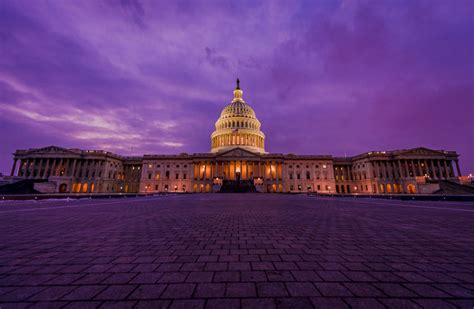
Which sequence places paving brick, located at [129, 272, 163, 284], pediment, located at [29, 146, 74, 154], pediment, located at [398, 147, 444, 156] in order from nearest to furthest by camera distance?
paving brick, located at [129, 272, 163, 284] < pediment, located at [398, 147, 444, 156] < pediment, located at [29, 146, 74, 154]

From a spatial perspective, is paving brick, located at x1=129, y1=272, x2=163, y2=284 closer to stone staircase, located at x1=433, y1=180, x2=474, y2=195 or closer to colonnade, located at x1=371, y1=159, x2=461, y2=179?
stone staircase, located at x1=433, y1=180, x2=474, y2=195

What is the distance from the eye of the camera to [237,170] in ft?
225

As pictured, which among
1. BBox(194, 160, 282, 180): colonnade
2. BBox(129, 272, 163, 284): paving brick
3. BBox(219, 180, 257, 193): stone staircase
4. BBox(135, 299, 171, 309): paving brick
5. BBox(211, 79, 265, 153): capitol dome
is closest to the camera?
BBox(135, 299, 171, 309): paving brick


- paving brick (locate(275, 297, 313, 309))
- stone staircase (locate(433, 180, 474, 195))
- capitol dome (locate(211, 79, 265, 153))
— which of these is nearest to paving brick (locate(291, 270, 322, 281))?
paving brick (locate(275, 297, 313, 309))

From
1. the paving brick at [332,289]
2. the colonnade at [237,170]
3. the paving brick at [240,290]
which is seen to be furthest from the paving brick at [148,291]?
the colonnade at [237,170]

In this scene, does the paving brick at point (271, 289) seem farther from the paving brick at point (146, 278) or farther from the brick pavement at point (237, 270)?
the paving brick at point (146, 278)

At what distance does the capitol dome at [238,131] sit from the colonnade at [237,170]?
36.0ft

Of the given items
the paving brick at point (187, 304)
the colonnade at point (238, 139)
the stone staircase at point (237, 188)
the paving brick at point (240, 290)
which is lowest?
the paving brick at point (240, 290)

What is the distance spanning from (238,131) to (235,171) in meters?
20.4

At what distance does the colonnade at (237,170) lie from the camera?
68000 mm

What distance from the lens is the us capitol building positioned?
65.0 metres

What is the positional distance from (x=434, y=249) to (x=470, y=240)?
6.02 feet

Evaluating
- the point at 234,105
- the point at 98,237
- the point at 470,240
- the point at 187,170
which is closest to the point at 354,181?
the point at 234,105

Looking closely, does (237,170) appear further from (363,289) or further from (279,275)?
(363,289)
